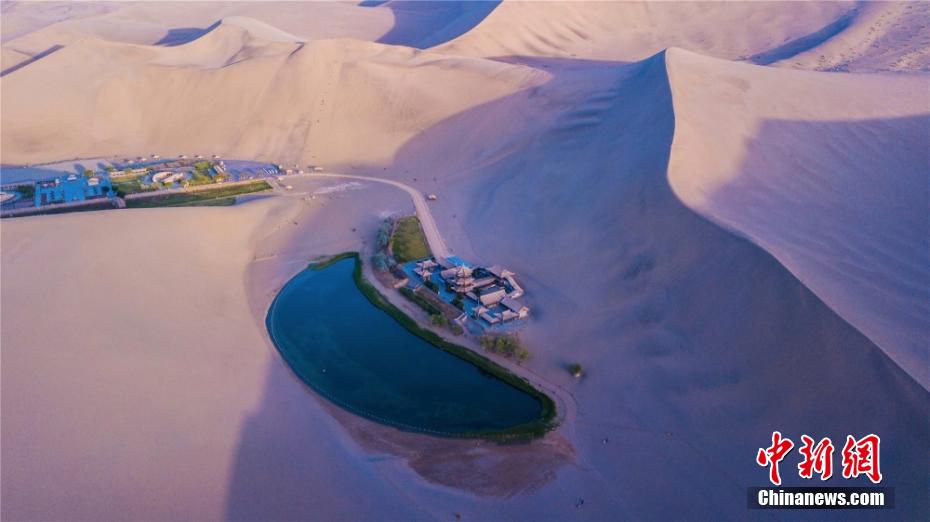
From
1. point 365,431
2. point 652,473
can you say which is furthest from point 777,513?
point 365,431

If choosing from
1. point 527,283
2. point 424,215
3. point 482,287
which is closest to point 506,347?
Answer: point 482,287

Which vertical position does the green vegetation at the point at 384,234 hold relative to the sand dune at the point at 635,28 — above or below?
below

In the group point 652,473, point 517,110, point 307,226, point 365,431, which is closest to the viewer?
point 652,473

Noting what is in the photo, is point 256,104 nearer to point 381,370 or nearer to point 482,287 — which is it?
point 482,287

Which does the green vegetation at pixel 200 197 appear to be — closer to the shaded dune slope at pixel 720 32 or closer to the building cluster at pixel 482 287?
the building cluster at pixel 482 287

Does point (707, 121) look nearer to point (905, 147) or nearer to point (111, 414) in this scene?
point (905, 147)

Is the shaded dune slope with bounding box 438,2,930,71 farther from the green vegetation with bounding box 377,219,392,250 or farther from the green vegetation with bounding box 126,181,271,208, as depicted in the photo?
the green vegetation with bounding box 377,219,392,250

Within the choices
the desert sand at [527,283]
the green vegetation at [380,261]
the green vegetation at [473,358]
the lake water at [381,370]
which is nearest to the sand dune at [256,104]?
the desert sand at [527,283]
